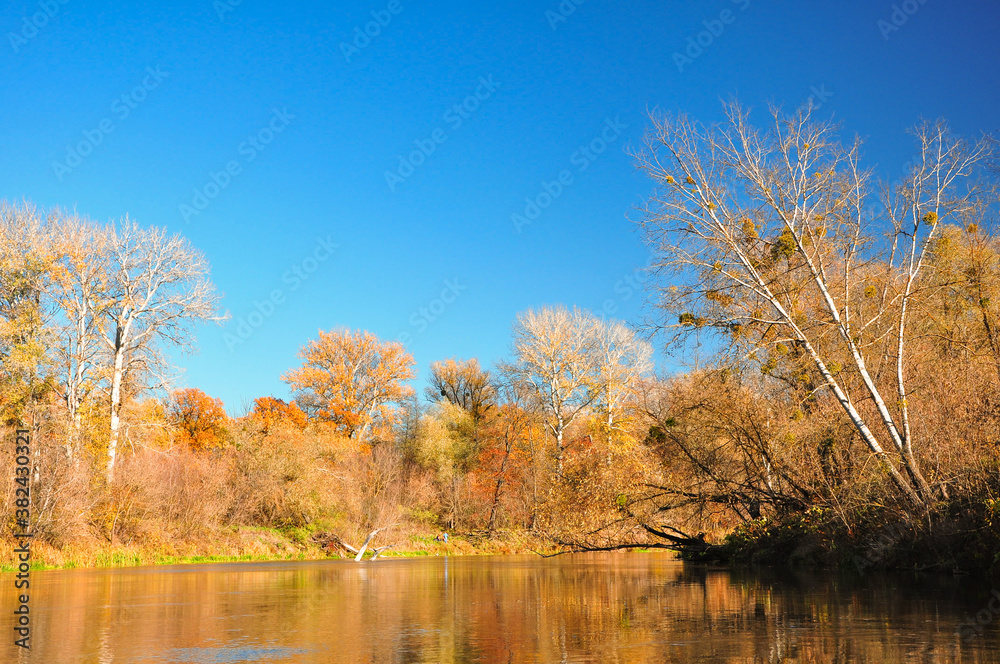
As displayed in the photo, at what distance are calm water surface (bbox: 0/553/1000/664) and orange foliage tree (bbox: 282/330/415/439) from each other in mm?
38828

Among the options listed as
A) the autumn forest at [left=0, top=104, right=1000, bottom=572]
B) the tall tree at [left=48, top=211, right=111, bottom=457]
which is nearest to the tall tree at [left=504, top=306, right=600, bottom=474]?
the autumn forest at [left=0, top=104, right=1000, bottom=572]

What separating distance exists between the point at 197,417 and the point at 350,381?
12741 mm

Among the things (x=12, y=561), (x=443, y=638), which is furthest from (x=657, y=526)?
(x=12, y=561)

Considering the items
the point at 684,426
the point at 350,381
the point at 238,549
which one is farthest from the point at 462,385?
the point at 684,426

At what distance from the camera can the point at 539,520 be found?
2302 cm

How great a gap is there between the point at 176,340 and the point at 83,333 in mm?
3859

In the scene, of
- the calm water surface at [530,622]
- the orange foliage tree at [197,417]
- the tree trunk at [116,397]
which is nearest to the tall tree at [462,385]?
the orange foliage tree at [197,417]

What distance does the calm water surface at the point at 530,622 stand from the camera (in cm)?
721

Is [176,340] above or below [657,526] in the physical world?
above

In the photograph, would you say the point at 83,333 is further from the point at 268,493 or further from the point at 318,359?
the point at 318,359

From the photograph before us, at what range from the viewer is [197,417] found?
58.9 metres

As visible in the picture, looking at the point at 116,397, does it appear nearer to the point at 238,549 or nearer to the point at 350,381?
the point at 238,549

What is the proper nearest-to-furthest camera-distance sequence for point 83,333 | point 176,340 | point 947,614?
point 947,614 → point 83,333 → point 176,340

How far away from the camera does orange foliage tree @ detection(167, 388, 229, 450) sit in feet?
175
